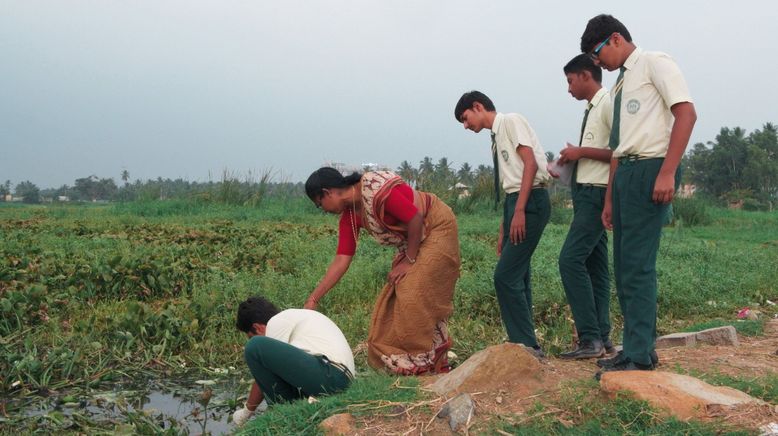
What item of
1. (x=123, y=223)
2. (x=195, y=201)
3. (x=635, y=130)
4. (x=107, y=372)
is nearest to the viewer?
(x=635, y=130)

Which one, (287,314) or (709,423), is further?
(287,314)

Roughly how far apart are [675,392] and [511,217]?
63.0 inches

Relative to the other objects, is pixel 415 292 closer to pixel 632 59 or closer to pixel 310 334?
pixel 310 334

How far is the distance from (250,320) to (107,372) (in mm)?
1315

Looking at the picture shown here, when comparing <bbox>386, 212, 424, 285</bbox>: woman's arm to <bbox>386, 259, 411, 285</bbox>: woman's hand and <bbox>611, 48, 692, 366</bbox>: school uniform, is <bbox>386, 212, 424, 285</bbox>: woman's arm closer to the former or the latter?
<bbox>386, 259, 411, 285</bbox>: woman's hand

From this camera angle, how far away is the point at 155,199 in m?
17.5

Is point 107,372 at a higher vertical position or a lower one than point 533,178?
lower

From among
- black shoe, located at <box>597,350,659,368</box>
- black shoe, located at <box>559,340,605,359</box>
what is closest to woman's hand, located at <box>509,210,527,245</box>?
black shoe, located at <box>559,340,605,359</box>

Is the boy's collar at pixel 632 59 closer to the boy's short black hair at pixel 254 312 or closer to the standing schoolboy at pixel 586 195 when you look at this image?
the standing schoolboy at pixel 586 195

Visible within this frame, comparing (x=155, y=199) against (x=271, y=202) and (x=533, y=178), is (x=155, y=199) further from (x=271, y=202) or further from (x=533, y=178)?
(x=533, y=178)

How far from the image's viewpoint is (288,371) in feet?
11.3

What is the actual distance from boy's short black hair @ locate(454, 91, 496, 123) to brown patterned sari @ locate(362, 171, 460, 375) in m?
0.60

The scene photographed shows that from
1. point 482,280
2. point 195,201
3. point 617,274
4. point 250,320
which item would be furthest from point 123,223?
point 617,274

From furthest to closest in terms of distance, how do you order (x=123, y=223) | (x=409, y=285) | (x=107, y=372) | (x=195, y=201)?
(x=195, y=201), (x=123, y=223), (x=107, y=372), (x=409, y=285)
